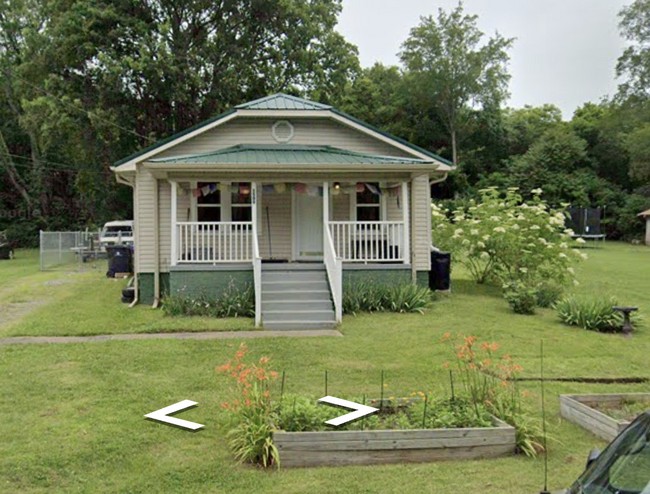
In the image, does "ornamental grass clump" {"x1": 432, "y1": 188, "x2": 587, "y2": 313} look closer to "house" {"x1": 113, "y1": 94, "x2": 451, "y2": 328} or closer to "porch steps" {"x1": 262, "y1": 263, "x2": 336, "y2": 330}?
"house" {"x1": 113, "y1": 94, "x2": 451, "y2": 328}

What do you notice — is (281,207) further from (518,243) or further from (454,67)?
(454,67)

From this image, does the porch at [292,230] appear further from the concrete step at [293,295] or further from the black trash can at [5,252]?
the black trash can at [5,252]

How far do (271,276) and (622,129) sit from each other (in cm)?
4131

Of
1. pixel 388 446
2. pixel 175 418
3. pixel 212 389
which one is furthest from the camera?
pixel 212 389

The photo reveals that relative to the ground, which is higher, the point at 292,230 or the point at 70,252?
the point at 292,230

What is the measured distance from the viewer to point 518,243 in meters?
15.5

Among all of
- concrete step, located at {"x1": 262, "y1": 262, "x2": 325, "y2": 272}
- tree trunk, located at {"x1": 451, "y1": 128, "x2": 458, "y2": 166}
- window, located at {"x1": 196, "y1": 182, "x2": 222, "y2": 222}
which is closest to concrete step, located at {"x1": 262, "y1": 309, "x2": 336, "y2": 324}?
concrete step, located at {"x1": 262, "y1": 262, "x2": 325, "y2": 272}

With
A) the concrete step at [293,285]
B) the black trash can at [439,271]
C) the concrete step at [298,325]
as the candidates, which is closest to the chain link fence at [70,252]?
the concrete step at [293,285]

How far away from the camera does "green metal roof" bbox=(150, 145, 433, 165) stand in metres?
13.3

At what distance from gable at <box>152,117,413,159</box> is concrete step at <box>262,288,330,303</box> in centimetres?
461

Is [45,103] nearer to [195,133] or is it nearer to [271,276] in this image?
[195,133]

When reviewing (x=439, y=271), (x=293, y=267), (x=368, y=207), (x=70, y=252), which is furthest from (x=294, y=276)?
(x=70, y=252)

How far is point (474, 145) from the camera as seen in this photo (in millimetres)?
46781

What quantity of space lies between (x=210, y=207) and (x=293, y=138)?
2.83 metres
